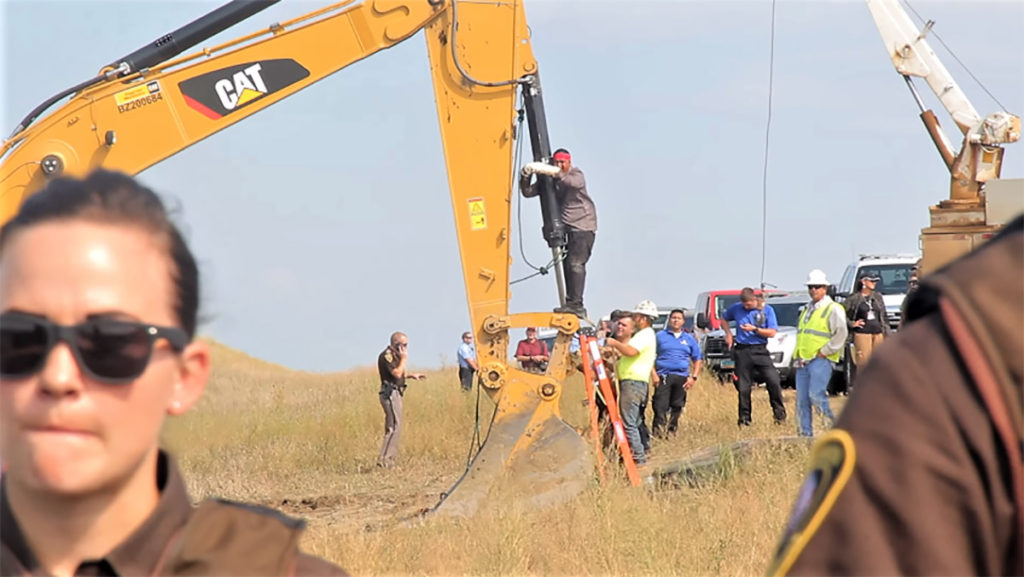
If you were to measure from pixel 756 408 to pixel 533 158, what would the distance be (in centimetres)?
838

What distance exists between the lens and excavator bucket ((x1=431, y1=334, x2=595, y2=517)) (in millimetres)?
10922

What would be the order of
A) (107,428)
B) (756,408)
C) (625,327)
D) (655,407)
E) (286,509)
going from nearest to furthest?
1. (107,428)
2. (286,509)
3. (625,327)
4. (655,407)
5. (756,408)

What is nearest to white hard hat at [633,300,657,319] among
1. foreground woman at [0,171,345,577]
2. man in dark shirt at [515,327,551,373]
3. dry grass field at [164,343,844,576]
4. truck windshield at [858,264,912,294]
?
dry grass field at [164,343,844,576]

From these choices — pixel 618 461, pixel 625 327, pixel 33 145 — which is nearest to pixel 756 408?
pixel 625 327

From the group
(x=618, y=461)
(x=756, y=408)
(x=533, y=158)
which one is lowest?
(x=756, y=408)

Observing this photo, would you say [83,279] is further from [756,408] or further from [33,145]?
[756,408]

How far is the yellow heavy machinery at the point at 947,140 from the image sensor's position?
11.2 metres

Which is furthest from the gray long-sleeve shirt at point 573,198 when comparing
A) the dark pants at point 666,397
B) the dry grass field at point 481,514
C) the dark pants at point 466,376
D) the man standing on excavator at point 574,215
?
the dark pants at point 466,376

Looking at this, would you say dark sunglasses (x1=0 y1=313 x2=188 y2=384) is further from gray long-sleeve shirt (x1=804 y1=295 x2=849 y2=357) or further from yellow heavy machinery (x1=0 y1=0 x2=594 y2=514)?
gray long-sleeve shirt (x1=804 y1=295 x2=849 y2=357)

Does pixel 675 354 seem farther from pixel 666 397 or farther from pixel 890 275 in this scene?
pixel 890 275

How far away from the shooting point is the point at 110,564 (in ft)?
6.00

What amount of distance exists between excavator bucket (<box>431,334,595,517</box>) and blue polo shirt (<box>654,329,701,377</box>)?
544cm

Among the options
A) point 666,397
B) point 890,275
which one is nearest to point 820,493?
point 666,397

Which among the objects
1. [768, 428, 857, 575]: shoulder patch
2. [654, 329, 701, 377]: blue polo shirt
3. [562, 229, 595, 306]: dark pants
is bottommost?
[654, 329, 701, 377]: blue polo shirt
